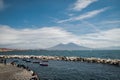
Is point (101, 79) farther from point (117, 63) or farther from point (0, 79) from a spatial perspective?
point (117, 63)

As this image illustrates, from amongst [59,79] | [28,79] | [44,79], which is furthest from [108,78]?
[28,79]

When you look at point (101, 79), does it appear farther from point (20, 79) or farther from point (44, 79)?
point (20, 79)

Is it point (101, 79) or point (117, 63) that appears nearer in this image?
point (101, 79)

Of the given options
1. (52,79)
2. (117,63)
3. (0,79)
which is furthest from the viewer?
(117,63)

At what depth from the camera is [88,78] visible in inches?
1863

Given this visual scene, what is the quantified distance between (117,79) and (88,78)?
7.38 m

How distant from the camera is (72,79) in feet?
151

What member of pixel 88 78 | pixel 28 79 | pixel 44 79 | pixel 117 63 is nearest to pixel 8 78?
pixel 28 79

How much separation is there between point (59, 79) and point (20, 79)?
10.4m

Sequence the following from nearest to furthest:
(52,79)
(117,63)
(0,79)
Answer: (0,79), (52,79), (117,63)

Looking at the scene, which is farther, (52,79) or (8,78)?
(52,79)

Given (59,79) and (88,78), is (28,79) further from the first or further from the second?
(88,78)

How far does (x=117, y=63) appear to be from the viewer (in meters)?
76.1

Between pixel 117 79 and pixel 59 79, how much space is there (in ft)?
49.0
